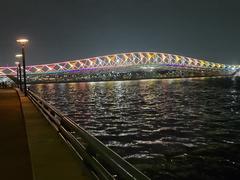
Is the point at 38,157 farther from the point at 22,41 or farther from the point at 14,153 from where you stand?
the point at 22,41

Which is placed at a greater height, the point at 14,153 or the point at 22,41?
the point at 22,41

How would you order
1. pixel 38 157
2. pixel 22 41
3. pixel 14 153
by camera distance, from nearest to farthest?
1. pixel 38 157
2. pixel 14 153
3. pixel 22 41

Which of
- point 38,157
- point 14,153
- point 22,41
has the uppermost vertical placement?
point 22,41

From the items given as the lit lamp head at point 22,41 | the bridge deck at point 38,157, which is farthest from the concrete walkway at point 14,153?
the lit lamp head at point 22,41

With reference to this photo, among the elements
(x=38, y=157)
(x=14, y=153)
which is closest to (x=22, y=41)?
(x=14, y=153)

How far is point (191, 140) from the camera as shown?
55.7 feet

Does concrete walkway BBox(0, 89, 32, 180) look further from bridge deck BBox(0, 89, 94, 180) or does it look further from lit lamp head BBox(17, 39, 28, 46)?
lit lamp head BBox(17, 39, 28, 46)

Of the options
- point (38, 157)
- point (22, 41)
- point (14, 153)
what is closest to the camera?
point (38, 157)

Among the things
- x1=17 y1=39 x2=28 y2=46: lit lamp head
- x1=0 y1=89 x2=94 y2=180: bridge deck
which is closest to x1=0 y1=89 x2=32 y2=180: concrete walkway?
x1=0 y1=89 x2=94 y2=180: bridge deck

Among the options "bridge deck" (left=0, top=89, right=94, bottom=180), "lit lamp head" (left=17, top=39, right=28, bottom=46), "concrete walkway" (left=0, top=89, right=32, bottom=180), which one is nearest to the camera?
"bridge deck" (left=0, top=89, right=94, bottom=180)

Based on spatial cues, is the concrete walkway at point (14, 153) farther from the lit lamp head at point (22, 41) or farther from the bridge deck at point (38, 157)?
the lit lamp head at point (22, 41)

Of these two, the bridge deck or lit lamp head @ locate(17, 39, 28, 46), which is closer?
the bridge deck

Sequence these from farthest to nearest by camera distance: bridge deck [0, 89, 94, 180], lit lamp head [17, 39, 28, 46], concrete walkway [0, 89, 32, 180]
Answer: lit lamp head [17, 39, 28, 46] → concrete walkway [0, 89, 32, 180] → bridge deck [0, 89, 94, 180]

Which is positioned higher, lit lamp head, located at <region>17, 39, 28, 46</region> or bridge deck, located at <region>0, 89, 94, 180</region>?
lit lamp head, located at <region>17, 39, 28, 46</region>
